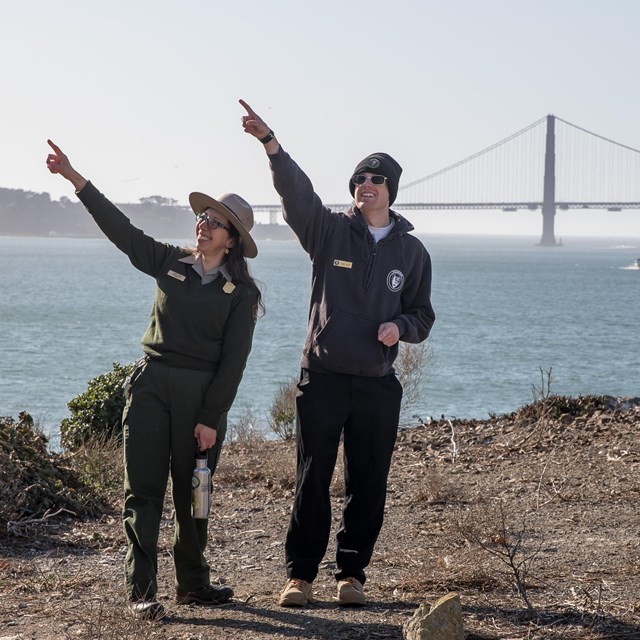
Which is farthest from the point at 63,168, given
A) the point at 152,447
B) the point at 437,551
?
the point at 437,551

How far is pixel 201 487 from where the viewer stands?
515 centimetres

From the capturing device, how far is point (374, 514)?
17.8ft

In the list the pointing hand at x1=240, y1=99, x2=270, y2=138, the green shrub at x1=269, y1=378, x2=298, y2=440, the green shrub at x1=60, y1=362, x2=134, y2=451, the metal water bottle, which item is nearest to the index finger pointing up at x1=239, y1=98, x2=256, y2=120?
the pointing hand at x1=240, y1=99, x2=270, y2=138

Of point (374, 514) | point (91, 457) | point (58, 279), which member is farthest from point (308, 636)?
point (58, 279)

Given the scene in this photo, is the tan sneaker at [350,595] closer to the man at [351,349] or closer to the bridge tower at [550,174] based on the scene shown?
the man at [351,349]

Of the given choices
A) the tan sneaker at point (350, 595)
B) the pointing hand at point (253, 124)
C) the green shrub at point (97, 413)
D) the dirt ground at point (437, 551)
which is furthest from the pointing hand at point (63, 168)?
the green shrub at point (97, 413)

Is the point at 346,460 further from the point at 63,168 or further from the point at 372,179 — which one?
the point at 63,168

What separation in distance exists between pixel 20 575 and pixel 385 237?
2.50 meters

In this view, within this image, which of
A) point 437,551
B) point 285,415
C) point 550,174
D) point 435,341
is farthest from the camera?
point 550,174

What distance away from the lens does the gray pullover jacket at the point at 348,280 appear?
519 cm

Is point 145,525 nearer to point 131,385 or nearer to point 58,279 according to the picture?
point 131,385

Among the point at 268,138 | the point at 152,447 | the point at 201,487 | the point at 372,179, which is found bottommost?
the point at 201,487

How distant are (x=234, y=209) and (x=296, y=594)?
170cm

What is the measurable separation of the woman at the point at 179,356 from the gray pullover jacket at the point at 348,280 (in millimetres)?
261
